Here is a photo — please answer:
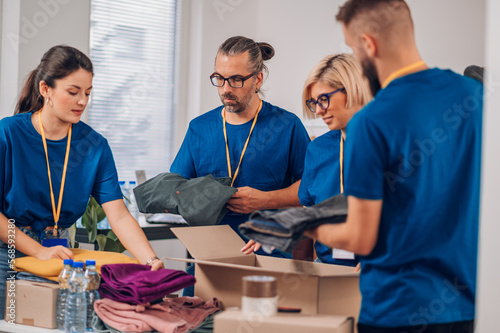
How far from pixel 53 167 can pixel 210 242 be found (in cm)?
74

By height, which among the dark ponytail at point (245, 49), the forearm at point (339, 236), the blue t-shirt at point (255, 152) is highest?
the dark ponytail at point (245, 49)

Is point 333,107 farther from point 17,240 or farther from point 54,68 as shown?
point 17,240

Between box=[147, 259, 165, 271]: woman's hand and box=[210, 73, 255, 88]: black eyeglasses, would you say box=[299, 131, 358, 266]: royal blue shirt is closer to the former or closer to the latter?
box=[210, 73, 255, 88]: black eyeglasses

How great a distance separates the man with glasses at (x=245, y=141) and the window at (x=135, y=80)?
6.37 ft

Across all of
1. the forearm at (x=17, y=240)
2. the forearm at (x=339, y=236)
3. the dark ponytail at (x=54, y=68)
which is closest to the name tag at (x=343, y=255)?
the forearm at (x=339, y=236)

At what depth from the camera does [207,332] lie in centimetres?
150

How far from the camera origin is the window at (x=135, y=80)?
4.18 meters

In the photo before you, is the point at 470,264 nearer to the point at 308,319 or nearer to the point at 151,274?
the point at 308,319

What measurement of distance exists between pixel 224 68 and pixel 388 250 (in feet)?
4.51

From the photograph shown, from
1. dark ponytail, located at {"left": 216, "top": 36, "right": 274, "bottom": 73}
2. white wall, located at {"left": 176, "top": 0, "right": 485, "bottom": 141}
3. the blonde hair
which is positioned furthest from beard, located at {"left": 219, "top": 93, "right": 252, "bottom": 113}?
white wall, located at {"left": 176, "top": 0, "right": 485, "bottom": 141}

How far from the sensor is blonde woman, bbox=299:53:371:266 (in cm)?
194

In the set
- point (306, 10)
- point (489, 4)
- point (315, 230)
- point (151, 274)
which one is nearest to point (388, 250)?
point (315, 230)

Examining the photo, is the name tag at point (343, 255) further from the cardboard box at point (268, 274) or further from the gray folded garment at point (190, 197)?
the gray folded garment at point (190, 197)

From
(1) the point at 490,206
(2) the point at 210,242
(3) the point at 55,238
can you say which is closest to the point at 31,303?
(3) the point at 55,238
